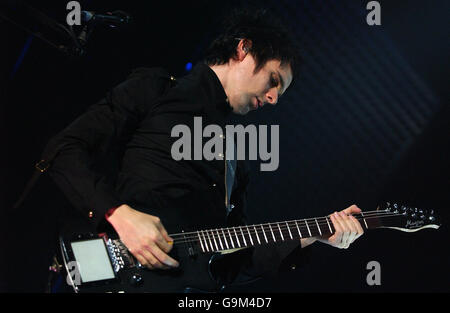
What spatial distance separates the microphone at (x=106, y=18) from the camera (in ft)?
5.54

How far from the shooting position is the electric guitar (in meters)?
1.50

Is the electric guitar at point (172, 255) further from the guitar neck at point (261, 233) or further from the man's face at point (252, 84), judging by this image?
the man's face at point (252, 84)

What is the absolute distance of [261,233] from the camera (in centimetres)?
194

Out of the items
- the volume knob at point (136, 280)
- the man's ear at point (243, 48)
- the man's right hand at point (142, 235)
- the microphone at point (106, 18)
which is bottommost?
the volume knob at point (136, 280)

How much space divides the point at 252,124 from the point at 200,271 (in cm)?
156

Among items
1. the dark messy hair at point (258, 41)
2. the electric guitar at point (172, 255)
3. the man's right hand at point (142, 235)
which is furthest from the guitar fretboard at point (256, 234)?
the dark messy hair at point (258, 41)

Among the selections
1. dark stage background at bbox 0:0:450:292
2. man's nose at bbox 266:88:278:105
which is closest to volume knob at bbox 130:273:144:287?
man's nose at bbox 266:88:278:105

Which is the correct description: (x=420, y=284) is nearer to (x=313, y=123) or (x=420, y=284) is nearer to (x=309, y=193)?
(x=309, y=193)

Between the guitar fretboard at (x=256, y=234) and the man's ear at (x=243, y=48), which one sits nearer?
the guitar fretboard at (x=256, y=234)

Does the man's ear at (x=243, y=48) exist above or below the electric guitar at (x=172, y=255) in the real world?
above

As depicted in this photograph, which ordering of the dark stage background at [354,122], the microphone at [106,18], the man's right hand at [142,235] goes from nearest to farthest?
the man's right hand at [142,235]
the microphone at [106,18]
the dark stage background at [354,122]

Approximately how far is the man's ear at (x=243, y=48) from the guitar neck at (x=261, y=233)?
0.88 metres

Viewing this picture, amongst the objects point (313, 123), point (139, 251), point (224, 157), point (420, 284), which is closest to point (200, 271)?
point (139, 251)
